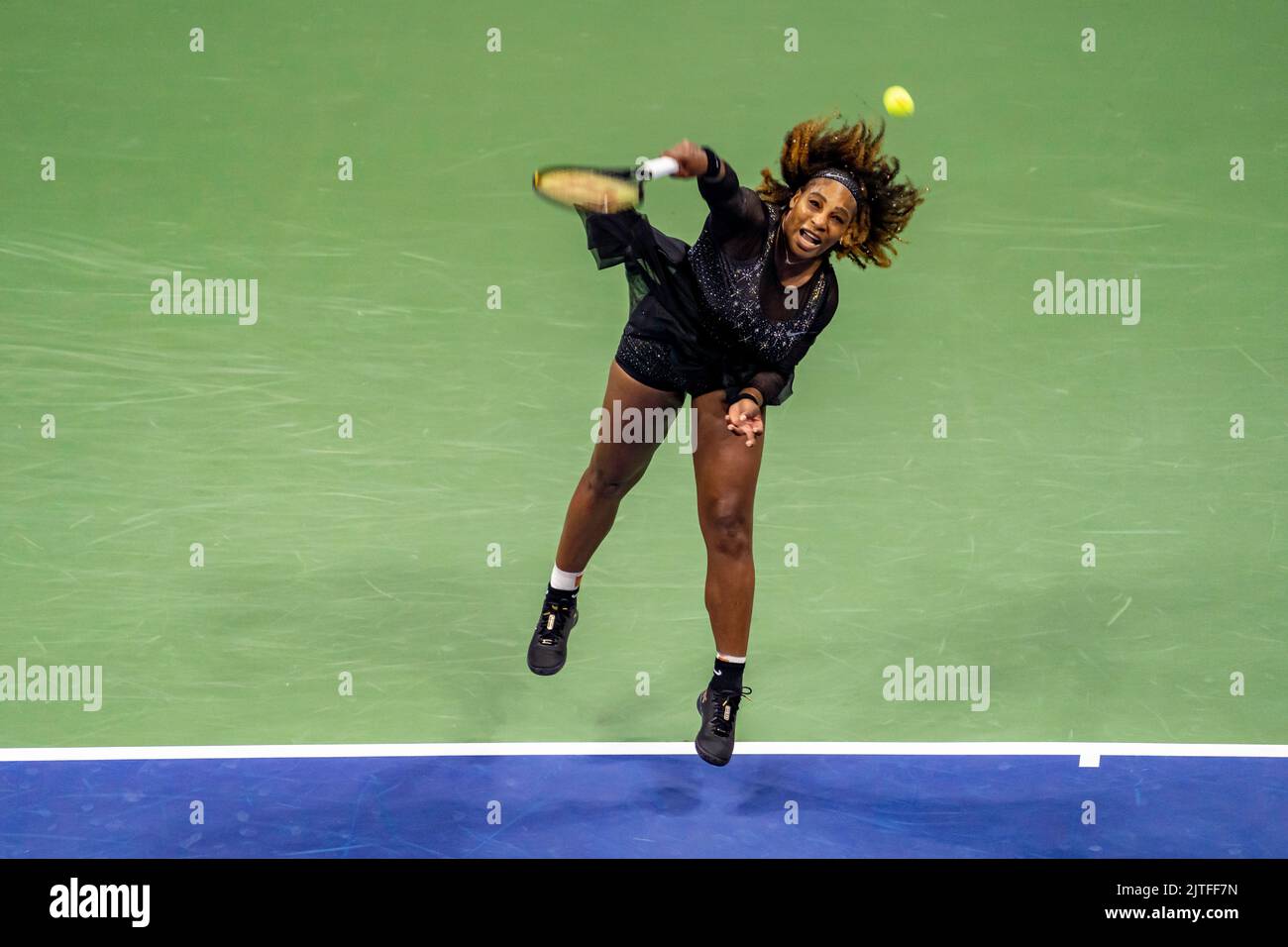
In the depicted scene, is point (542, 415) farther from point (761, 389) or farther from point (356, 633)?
point (761, 389)

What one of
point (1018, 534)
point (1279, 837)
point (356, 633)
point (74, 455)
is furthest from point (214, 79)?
point (1279, 837)

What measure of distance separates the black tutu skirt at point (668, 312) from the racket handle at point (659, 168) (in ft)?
1.38

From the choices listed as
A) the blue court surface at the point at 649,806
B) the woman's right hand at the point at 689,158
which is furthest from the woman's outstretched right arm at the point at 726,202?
the blue court surface at the point at 649,806

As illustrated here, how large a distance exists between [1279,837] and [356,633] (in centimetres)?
316

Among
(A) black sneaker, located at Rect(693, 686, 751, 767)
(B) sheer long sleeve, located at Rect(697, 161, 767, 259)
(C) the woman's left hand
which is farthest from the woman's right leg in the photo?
(A) black sneaker, located at Rect(693, 686, 751, 767)

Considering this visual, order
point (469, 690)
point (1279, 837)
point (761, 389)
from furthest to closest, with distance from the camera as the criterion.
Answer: point (469, 690) → point (1279, 837) → point (761, 389)

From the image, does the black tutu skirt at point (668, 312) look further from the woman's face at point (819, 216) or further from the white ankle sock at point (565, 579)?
the white ankle sock at point (565, 579)

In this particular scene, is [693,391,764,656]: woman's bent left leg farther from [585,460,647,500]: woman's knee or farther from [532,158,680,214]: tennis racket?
[532,158,680,214]: tennis racket

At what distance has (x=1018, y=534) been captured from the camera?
225 inches

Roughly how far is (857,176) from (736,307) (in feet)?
1.42

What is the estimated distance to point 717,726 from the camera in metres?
3.89

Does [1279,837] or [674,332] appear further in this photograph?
[1279,837]

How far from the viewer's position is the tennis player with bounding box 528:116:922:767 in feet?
12.2

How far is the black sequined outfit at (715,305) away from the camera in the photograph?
12.4ft
